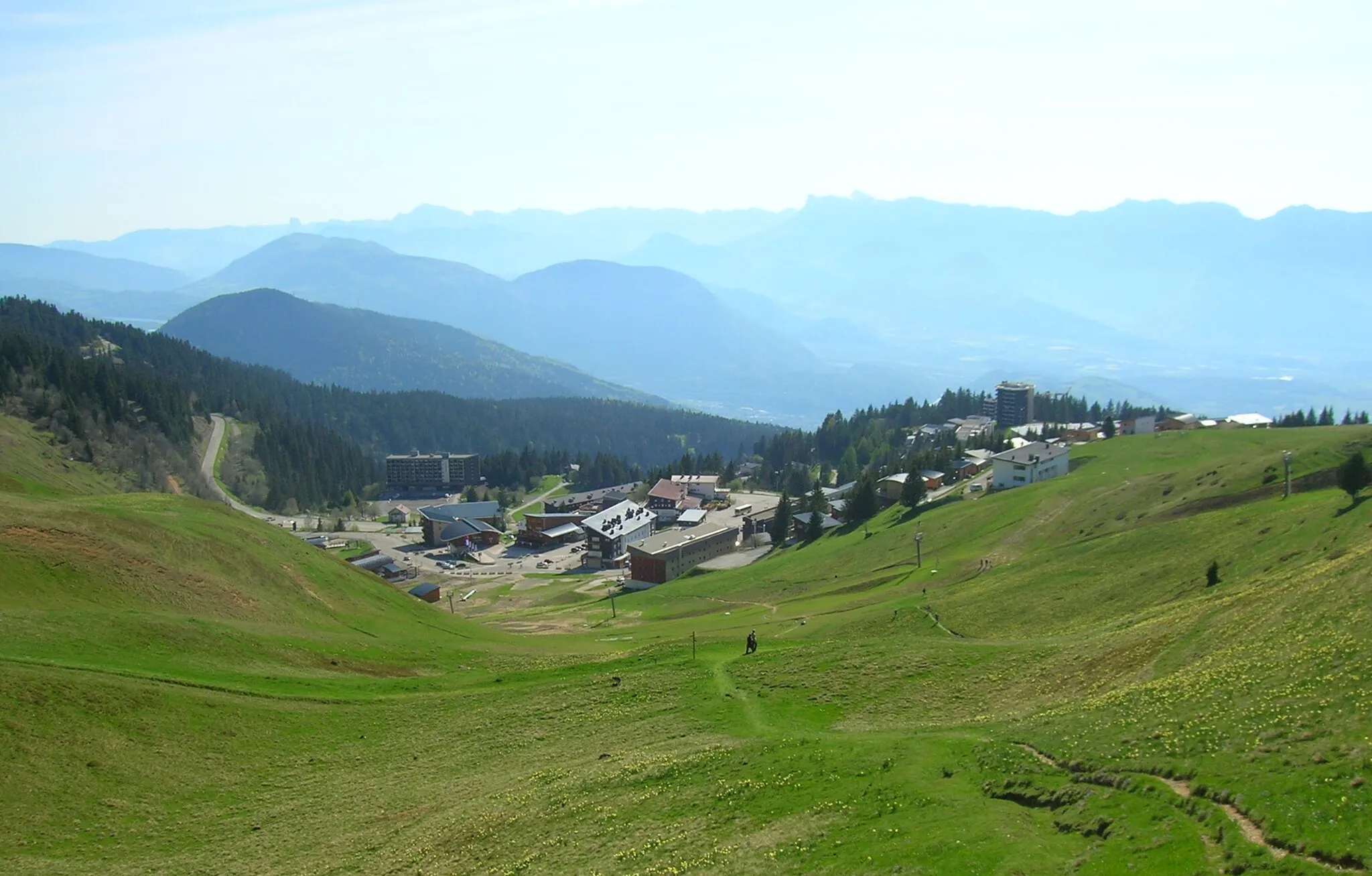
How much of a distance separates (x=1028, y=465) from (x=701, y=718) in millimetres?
90672

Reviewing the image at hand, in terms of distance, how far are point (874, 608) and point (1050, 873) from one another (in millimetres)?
43861

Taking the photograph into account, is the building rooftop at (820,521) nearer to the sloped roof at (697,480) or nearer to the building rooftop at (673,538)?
the building rooftop at (673,538)

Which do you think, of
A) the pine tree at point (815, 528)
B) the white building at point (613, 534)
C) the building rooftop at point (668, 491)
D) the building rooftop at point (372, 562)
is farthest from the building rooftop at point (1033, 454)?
the building rooftop at point (372, 562)

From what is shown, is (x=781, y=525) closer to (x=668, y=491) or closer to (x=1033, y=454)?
(x=1033, y=454)

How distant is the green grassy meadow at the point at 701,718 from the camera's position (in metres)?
23.5

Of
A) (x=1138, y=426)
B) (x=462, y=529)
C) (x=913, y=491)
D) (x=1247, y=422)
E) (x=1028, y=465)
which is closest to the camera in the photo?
(x=913, y=491)

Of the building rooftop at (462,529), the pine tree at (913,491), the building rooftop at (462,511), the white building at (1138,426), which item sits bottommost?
the building rooftop at (462,529)

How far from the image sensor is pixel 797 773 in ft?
98.1

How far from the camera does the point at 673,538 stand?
13038 cm

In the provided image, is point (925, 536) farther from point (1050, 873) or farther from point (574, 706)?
point (1050, 873)

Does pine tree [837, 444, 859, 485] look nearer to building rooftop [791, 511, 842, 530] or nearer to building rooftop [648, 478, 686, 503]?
building rooftop [648, 478, 686, 503]

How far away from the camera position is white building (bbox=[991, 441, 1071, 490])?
11875 centimetres

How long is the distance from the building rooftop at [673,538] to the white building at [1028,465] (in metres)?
39.5

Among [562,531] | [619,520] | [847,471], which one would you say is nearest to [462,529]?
[562,531]
